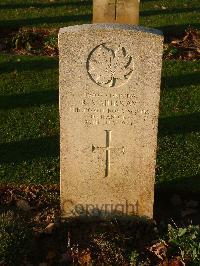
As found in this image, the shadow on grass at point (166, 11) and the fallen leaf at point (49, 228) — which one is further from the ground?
the shadow on grass at point (166, 11)

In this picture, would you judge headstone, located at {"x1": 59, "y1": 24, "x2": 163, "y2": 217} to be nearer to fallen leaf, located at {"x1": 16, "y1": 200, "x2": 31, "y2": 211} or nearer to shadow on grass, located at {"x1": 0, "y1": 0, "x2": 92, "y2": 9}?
fallen leaf, located at {"x1": 16, "y1": 200, "x2": 31, "y2": 211}

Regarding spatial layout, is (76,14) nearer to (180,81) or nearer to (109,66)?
(180,81)

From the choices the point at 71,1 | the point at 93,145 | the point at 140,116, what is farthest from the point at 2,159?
the point at 71,1

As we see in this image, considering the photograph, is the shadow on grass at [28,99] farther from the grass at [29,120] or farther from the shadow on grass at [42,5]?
the shadow on grass at [42,5]

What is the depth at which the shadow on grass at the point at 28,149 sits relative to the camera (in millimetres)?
6492

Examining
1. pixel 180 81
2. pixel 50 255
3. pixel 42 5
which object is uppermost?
pixel 42 5

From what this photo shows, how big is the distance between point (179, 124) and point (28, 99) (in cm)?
232

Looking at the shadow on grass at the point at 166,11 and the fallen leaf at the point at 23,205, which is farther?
the shadow on grass at the point at 166,11

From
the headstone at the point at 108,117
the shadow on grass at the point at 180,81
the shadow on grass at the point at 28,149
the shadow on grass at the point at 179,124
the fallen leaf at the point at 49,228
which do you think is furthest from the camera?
the shadow on grass at the point at 180,81

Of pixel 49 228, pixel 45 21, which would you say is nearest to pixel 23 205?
pixel 49 228

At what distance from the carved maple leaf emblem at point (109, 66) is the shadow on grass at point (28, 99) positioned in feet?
11.5

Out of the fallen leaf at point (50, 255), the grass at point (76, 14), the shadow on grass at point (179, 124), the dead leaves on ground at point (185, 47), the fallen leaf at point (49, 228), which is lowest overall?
the fallen leaf at point (50, 255)

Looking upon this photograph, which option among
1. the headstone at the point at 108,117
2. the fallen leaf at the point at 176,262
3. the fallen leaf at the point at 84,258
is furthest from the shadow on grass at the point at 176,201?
the fallen leaf at the point at 84,258

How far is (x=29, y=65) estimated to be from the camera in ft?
30.3
